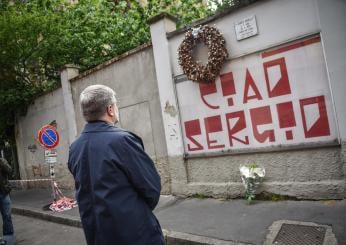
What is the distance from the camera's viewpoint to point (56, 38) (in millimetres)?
11859

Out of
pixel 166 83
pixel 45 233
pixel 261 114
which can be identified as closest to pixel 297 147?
pixel 261 114

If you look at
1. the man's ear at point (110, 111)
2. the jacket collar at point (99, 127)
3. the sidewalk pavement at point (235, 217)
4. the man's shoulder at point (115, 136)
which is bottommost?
the sidewalk pavement at point (235, 217)

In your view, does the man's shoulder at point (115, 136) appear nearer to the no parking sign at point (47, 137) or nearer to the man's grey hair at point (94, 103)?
the man's grey hair at point (94, 103)

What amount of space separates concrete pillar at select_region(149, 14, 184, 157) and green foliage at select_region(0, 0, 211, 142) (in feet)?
15.5

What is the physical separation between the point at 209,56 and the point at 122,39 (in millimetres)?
6704

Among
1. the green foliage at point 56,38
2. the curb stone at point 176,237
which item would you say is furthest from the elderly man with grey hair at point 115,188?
the green foliage at point 56,38

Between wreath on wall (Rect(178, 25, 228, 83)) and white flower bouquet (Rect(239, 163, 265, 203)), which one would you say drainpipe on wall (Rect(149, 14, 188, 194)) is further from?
white flower bouquet (Rect(239, 163, 265, 203))

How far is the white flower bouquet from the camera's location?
620 cm

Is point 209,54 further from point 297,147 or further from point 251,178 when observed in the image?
point 251,178

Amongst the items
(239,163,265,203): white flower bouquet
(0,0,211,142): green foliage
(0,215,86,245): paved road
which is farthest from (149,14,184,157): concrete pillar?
(0,0,211,142): green foliage

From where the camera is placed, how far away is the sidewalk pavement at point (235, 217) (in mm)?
4660

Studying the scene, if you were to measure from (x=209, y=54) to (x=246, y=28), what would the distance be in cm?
86

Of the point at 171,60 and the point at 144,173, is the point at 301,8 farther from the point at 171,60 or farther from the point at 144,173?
the point at 144,173

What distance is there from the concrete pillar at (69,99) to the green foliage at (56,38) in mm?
848
